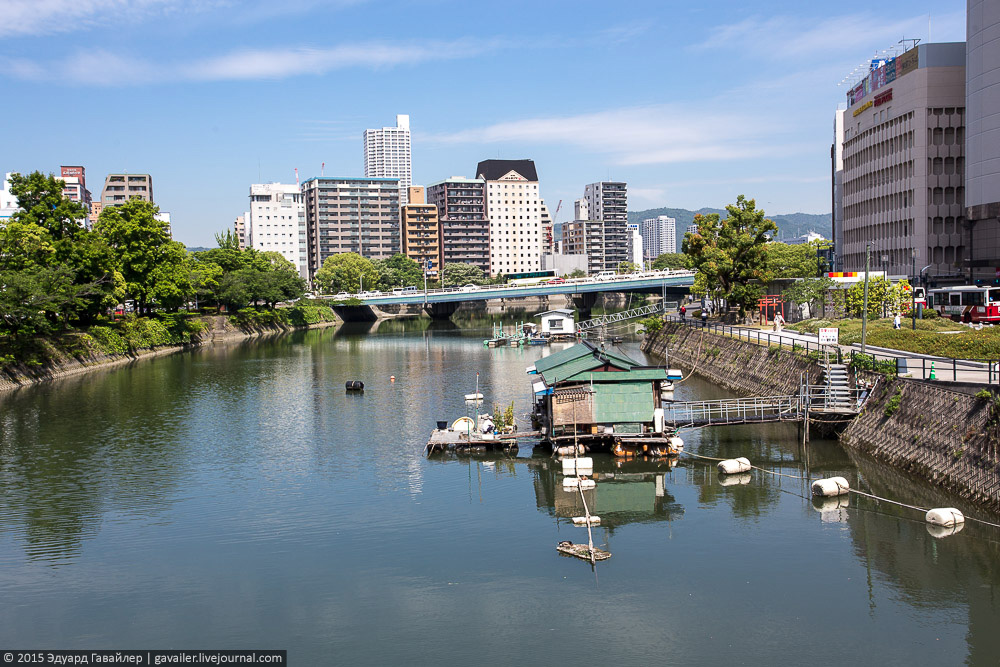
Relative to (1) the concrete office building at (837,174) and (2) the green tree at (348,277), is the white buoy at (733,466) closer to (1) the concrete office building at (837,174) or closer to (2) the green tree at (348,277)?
(1) the concrete office building at (837,174)

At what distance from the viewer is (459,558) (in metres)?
25.1

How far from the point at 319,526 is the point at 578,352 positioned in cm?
1841

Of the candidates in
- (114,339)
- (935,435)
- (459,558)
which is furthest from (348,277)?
(459,558)

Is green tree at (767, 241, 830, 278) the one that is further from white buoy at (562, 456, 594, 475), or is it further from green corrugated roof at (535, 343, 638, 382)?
white buoy at (562, 456, 594, 475)

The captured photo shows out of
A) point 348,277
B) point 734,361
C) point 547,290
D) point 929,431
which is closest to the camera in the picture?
point 929,431

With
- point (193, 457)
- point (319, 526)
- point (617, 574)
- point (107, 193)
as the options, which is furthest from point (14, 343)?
point (107, 193)

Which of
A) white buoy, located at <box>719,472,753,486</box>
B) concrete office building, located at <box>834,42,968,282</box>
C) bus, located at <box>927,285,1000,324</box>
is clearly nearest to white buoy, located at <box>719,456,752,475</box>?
white buoy, located at <box>719,472,753,486</box>

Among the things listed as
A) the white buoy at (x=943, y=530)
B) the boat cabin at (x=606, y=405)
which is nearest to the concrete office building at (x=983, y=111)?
the boat cabin at (x=606, y=405)

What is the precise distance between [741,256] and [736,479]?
148 feet

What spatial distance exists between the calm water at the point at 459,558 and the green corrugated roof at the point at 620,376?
392cm

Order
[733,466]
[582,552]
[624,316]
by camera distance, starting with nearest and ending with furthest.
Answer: [582,552]
[733,466]
[624,316]

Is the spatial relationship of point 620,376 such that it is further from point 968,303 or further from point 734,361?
point 968,303

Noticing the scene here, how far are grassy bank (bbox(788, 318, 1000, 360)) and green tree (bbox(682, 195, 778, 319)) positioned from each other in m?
15.5

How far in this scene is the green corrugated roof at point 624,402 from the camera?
36375 millimetres
